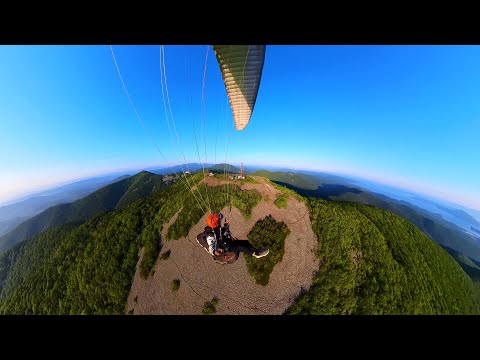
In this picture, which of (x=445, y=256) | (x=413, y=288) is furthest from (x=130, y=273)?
(x=445, y=256)

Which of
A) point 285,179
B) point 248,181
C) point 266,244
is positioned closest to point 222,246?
point 266,244

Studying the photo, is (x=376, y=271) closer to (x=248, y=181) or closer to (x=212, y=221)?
(x=248, y=181)

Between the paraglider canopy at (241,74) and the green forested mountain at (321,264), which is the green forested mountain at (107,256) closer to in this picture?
the green forested mountain at (321,264)

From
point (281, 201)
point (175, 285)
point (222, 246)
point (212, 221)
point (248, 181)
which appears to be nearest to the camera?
point (212, 221)
